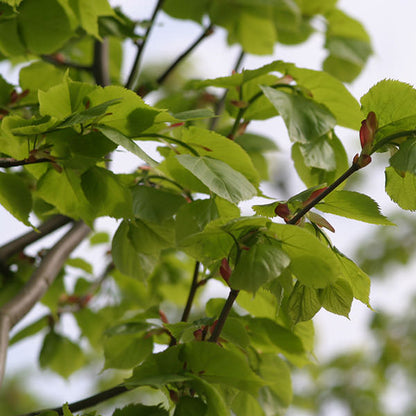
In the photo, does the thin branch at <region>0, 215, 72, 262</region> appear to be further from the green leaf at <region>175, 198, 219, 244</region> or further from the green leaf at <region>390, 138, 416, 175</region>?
the green leaf at <region>390, 138, 416, 175</region>

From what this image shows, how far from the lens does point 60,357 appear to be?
705mm

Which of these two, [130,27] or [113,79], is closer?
[130,27]

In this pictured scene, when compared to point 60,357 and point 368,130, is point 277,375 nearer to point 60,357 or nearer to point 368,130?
point 368,130

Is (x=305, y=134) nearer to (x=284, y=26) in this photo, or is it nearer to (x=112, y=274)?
(x=284, y=26)

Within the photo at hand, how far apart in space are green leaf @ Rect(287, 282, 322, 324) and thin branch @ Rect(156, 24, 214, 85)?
425mm

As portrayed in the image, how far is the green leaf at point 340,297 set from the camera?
32 centimetres

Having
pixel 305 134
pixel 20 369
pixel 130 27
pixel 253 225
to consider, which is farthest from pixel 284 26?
pixel 20 369

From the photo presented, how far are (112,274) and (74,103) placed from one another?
0.52 metres

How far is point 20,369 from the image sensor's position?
3.67 metres

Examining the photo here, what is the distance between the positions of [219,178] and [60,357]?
0.47 meters

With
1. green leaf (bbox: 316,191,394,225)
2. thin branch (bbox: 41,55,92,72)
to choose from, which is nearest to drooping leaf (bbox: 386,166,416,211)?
green leaf (bbox: 316,191,394,225)

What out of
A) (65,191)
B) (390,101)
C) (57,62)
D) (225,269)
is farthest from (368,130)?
(57,62)

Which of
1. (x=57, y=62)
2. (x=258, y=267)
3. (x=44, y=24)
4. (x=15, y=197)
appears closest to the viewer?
(x=258, y=267)

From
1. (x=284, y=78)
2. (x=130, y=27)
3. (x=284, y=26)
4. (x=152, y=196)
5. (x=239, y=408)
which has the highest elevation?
(x=284, y=26)
